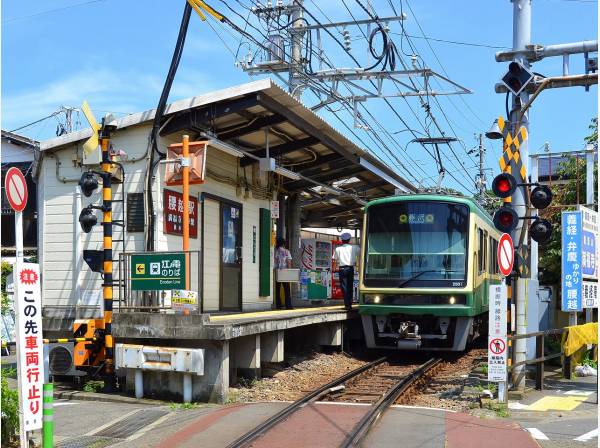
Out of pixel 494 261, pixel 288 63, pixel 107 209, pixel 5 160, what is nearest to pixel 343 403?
pixel 107 209

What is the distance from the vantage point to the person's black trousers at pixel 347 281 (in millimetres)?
16125

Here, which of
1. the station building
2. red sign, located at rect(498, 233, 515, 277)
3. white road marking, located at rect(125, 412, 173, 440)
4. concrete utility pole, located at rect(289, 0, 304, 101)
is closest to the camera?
white road marking, located at rect(125, 412, 173, 440)

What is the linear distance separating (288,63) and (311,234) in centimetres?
1317

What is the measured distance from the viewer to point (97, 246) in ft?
43.1

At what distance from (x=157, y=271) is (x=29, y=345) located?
4.01 meters

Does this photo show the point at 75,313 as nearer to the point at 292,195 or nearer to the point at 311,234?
the point at 292,195

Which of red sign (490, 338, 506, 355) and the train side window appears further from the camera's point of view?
the train side window

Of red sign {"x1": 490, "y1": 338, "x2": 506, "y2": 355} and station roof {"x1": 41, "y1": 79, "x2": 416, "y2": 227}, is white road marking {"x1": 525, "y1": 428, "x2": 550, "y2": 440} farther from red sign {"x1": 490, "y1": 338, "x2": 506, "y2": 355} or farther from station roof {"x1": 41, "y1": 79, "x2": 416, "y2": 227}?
station roof {"x1": 41, "y1": 79, "x2": 416, "y2": 227}

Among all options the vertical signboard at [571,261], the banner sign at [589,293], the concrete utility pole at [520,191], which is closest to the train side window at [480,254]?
the vertical signboard at [571,261]

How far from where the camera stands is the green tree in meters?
19.0

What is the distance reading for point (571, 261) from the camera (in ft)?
43.2

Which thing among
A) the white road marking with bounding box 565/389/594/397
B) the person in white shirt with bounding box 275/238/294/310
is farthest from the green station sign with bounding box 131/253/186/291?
the person in white shirt with bounding box 275/238/294/310

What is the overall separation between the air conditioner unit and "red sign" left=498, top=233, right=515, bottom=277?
6455 millimetres

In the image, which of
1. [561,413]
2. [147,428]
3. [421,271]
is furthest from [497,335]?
[147,428]
